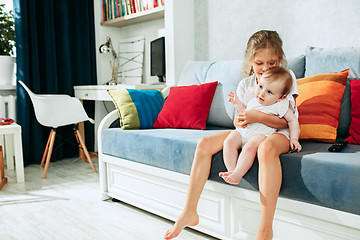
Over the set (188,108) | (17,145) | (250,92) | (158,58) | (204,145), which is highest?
(158,58)

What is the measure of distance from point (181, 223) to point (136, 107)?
930mm

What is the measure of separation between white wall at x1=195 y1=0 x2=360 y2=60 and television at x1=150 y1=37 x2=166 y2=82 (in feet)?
1.03

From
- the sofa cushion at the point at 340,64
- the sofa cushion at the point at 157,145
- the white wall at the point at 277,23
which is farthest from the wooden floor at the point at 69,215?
the white wall at the point at 277,23

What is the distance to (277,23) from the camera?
249 cm

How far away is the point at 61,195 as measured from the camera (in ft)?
7.79

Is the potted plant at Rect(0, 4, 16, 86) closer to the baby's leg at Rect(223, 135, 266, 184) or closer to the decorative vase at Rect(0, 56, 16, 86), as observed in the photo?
the decorative vase at Rect(0, 56, 16, 86)

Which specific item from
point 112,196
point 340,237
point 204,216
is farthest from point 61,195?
point 340,237

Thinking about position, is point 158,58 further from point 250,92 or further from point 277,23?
point 250,92

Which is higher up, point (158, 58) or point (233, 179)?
point (158, 58)

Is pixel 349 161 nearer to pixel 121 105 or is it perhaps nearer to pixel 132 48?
pixel 121 105

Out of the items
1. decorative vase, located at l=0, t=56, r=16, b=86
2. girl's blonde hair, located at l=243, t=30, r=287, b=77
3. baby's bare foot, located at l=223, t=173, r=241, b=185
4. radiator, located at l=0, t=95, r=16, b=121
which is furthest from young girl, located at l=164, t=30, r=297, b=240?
decorative vase, located at l=0, t=56, r=16, b=86

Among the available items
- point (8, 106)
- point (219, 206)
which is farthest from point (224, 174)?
point (8, 106)

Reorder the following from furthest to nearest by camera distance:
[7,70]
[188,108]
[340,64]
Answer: [7,70] → [188,108] → [340,64]

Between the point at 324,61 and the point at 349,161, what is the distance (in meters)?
0.78
